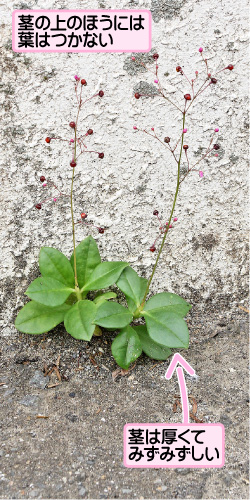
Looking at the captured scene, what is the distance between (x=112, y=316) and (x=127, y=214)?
396mm

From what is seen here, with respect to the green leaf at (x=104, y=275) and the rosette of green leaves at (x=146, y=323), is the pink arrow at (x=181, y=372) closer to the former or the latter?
the rosette of green leaves at (x=146, y=323)

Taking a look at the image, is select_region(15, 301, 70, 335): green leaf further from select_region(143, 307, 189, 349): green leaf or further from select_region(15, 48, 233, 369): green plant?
select_region(143, 307, 189, 349): green leaf

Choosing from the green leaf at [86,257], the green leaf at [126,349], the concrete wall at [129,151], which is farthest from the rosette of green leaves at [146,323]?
the concrete wall at [129,151]

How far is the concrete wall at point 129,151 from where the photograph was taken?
141 cm

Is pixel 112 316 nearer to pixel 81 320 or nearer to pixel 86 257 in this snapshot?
pixel 81 320

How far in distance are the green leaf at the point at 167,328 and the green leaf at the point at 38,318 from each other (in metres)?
0.29

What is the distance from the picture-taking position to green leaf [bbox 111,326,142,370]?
4.33 ft

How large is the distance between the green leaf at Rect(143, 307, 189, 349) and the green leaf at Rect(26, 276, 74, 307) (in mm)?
269

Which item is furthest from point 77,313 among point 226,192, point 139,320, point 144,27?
point 144,27

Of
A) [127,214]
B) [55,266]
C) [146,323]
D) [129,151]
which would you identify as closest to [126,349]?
[146,323]

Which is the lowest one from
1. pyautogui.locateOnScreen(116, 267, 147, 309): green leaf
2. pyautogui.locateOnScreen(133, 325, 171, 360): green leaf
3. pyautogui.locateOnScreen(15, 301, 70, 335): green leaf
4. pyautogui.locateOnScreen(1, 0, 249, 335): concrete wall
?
pyautogui.locateOnScreen(133, 325, 171, 360): green leaf

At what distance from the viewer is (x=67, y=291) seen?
137cm

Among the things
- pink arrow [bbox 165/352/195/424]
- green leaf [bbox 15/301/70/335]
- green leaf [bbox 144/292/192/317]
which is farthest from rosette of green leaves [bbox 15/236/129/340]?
pink arrow [bbox 165/352/195/424]

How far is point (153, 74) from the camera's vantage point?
144cm
